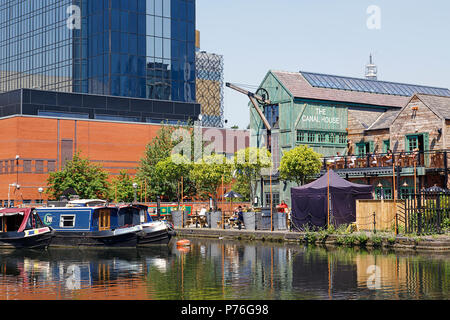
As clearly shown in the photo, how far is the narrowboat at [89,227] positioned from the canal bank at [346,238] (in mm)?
7148

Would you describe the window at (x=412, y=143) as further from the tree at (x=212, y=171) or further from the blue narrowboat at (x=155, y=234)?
the blue narrowboat at (x=155, y=234)

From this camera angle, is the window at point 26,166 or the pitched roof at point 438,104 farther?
the window at point 26,166

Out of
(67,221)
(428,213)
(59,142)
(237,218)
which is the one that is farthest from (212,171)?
(59,142)

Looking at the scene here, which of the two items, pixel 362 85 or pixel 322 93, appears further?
pixel 362 85

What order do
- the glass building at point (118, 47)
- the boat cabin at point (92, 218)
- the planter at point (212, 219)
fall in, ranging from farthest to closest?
the glass building at point (118, 47), the planter at point (212, 219), the boat cabin at point (92, 218)

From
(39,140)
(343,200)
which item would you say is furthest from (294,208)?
(39,140)

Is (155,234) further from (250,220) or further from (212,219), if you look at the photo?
(212,219)

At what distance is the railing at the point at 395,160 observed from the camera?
46.6 metres

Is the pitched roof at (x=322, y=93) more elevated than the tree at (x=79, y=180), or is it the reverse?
the pitched roof at (x=322, y=93)

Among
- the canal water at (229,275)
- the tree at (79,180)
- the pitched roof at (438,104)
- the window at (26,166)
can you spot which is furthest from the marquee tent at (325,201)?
the window at (26,166)

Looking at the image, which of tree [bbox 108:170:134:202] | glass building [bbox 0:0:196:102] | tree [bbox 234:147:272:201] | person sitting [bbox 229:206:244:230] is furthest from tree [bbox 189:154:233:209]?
glass building [bbox 0:0:196:102]

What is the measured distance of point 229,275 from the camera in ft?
88.0

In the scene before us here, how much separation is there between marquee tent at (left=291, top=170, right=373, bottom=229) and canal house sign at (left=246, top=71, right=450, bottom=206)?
14.4 m

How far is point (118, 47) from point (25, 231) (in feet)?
178
